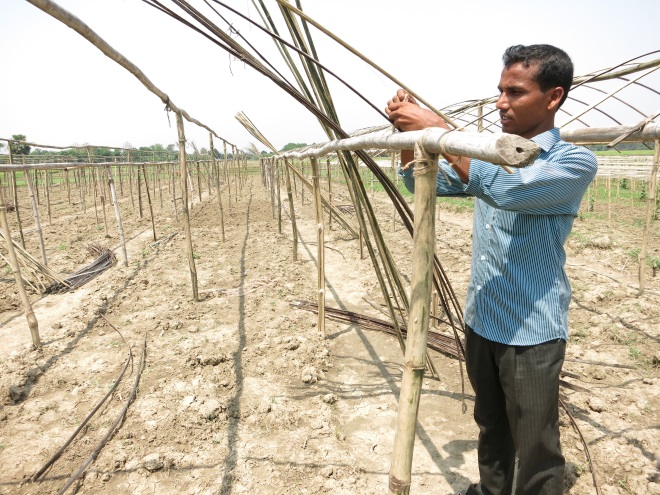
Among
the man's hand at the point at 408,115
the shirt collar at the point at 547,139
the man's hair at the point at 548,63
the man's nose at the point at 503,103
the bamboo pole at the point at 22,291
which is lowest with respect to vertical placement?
the bamboo pole at the point at 22,291

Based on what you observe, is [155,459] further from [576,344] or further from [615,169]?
[615,169]

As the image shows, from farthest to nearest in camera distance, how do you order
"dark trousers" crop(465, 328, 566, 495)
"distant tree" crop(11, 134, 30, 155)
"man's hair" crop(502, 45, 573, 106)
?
"distant tree" crop(11, 134, 30, 155), "dark trousers" crop(465, 328, 566, 495), "man's hair" crop(502, 45, 573, 106)

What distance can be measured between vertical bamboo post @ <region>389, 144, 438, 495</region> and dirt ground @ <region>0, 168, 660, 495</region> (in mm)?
1240

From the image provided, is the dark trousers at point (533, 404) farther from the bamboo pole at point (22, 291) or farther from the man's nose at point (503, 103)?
the bamboo pole at point (22, 291)

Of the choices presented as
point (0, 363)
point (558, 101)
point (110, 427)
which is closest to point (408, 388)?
point (558, 101)

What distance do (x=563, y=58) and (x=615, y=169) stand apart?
14.3 metres

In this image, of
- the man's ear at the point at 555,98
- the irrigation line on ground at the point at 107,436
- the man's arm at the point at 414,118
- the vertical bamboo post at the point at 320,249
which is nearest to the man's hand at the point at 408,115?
the man's arm at the point at 414,118

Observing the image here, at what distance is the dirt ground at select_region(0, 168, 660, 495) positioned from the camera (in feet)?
8.12

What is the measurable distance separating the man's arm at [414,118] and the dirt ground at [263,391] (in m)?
2.05

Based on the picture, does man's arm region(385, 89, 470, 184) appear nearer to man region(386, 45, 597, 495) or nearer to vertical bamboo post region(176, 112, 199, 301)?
man region(386, 45, 597, 495)

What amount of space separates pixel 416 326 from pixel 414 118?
69 cm

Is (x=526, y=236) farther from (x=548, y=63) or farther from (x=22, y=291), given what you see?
(x=22, y=291)

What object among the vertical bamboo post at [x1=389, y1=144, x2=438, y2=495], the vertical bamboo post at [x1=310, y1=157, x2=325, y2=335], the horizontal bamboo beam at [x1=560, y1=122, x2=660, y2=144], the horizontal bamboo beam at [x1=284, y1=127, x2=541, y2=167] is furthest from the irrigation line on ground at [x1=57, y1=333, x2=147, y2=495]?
the horizontal bamboo beam at [x1=560, y1=122, x2=660, y2=144]

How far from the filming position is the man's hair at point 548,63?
1402 mm
